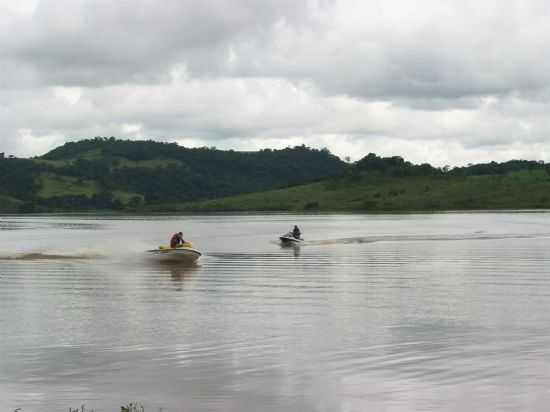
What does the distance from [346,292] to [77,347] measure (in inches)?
793

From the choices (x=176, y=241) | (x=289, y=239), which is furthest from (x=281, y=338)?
(x=289, y=239)

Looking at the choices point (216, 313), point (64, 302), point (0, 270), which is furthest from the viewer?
point (0, 270)

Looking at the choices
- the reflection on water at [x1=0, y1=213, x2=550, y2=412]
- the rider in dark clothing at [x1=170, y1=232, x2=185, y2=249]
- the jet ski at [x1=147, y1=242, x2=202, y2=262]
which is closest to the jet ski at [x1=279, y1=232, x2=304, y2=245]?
the rider in dark clothing at [x1=170, y1=232, x2=185, y2=249]

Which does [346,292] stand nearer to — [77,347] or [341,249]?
[77,347]

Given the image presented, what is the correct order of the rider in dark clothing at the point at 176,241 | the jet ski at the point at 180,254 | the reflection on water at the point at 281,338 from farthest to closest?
the rider in dark clothing at the point at 176,241
the jet ski at the point at 180,254
the reflection on water at the point at 281,338

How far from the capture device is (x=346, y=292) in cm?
4684

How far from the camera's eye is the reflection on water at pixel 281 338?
22.9 meters

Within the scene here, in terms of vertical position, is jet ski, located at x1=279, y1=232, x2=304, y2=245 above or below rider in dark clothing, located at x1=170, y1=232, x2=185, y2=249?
below

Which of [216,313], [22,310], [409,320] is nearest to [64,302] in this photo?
[22,310]

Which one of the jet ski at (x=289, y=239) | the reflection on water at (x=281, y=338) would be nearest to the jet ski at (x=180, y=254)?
the reflection on water at (x=281, y=338)

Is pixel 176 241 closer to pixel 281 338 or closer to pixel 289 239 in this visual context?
pixel 289 239

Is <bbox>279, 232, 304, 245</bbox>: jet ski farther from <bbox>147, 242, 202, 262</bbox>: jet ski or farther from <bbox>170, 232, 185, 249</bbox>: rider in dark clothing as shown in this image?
<bbox>147, 242, 202, 262</bbox>: jet ski

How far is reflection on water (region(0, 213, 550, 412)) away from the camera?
2288 centimetres

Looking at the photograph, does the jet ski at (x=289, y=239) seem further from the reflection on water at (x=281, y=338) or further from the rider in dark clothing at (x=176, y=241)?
the reflection on water at (x=281, y=338)
